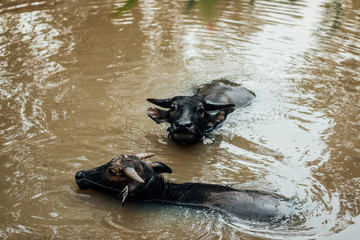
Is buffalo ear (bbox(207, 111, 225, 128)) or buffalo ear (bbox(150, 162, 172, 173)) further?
buffalo ear (bbox(207, 111, 225, 128))

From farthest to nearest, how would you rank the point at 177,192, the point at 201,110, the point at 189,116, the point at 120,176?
1. the point at 201,110
2. the point at 189,116
3. the point at 177,192
4. the point at 120,176

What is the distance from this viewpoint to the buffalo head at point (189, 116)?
233 inches

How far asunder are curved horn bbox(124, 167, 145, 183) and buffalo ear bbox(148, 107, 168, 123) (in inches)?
82.2

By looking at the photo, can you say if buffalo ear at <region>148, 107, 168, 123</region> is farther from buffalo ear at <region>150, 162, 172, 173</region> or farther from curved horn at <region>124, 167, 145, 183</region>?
curved horn at <region>124, 167, 145, 183</region>

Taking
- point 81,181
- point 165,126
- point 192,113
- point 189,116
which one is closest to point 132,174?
point 81,181

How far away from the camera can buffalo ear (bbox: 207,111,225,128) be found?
21.4ft

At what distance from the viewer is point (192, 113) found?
6184mm

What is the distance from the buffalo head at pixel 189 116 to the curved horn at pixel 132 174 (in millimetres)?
1593

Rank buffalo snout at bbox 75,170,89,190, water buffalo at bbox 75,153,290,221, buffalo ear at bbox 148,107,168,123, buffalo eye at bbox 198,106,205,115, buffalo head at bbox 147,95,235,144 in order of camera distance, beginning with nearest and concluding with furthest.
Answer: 1. water buffalo at bbox 75,153,290,221
2. buffalo snout at bbox 75,170,89,190
3. buffalo head at bbox 147,95,235,144
4. buffalo eye at bbox 198,106,205,115
5. buffalo ear at bbox 148,107,168,123

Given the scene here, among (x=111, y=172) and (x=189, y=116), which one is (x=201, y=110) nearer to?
(x=189, y=116)

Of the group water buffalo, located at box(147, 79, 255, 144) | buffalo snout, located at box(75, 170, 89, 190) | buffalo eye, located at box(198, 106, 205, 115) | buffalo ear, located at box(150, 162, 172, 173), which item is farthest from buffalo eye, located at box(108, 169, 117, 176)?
buffalo eye, located at box(198, 106, 205, 115)

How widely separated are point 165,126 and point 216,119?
0.81 meters

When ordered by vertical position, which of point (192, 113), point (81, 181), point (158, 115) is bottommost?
point (158, 115)

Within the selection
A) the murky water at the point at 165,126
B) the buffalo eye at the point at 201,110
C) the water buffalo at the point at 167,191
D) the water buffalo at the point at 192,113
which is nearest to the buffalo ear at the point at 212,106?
the water buffalo at the point at 192,113
